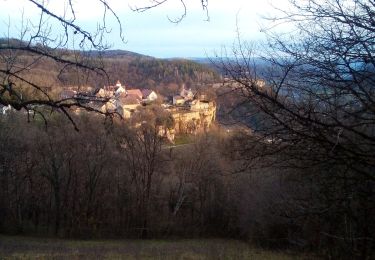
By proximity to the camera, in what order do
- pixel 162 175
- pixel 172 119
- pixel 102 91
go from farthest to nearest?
pixel 172 119 → pixel 162 175 → pixel 102 91

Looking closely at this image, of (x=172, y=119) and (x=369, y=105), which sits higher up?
(x=369, y=105)

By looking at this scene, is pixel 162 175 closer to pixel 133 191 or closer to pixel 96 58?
pixel 133 191

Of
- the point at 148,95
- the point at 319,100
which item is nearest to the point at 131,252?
the point at 319,100

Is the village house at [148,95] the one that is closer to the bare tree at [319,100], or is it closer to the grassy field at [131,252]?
the grassy field at [131,252]

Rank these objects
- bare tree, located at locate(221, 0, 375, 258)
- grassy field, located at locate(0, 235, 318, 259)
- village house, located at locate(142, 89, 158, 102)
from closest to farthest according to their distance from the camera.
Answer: bare tree, located at locate(221, 0, 375, 258) → grassy field, located at locate(0, 235, 318, 259) → village house, located at locate(142, 89, 158, 102)

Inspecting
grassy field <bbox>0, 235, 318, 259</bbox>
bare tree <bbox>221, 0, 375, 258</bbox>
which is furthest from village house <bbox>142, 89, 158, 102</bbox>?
bare tree <bbox>221, 0, 375, 258</bbox>

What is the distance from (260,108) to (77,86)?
1917mm

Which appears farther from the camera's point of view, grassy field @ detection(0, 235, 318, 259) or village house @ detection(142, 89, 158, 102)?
village house @ detection(142, 89, 158, 102)

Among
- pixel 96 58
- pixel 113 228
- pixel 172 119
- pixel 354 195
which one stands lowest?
pixel 113 228

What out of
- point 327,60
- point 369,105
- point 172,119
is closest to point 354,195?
point 369,105

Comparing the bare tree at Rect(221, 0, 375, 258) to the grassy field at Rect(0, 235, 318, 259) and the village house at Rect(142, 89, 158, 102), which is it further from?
the village house at Rect(142, 89, 158, 102)

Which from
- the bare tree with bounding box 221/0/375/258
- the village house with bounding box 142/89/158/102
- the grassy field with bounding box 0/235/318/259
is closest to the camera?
the bare tree with bounding box 221/0/375/258

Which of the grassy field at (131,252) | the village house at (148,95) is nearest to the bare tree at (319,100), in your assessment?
the grassy field at (131,252)

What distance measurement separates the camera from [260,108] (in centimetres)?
441
